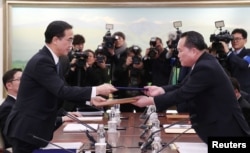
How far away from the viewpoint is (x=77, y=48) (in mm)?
5125

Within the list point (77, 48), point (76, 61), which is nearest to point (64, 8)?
point (77, 48)

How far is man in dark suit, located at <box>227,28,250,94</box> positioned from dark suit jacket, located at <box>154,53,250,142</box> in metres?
2.23

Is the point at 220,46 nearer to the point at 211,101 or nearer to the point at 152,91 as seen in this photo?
the point at 152,91

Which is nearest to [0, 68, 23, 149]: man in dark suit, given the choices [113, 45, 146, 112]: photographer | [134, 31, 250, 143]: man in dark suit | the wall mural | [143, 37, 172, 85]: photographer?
[134, 31, 250, 143]: man in dark suit

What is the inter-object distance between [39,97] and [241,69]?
3.15 metres

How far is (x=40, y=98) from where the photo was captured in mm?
2488

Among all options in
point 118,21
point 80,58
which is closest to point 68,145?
point 80,58

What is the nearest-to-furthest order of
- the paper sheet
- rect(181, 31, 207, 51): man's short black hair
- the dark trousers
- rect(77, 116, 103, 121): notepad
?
the paper sheet, the dark trousers, rect(181, 31, 207, 51): man's short black hair, rect(77, 116, 103, 121): notepad

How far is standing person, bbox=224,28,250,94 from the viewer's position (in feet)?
15.8

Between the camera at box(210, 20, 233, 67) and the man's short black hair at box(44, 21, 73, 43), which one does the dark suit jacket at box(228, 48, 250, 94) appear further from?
the man's short black hair at box(44, 21, 73, 43)

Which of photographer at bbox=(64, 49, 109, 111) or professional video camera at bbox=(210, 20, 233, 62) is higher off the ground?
professional video camera at bbox=(210, 20, 233, 62)

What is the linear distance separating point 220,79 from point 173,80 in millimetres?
2551

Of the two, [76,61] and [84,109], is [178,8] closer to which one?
[76,61]

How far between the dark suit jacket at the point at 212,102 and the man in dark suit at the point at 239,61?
2.23 m
